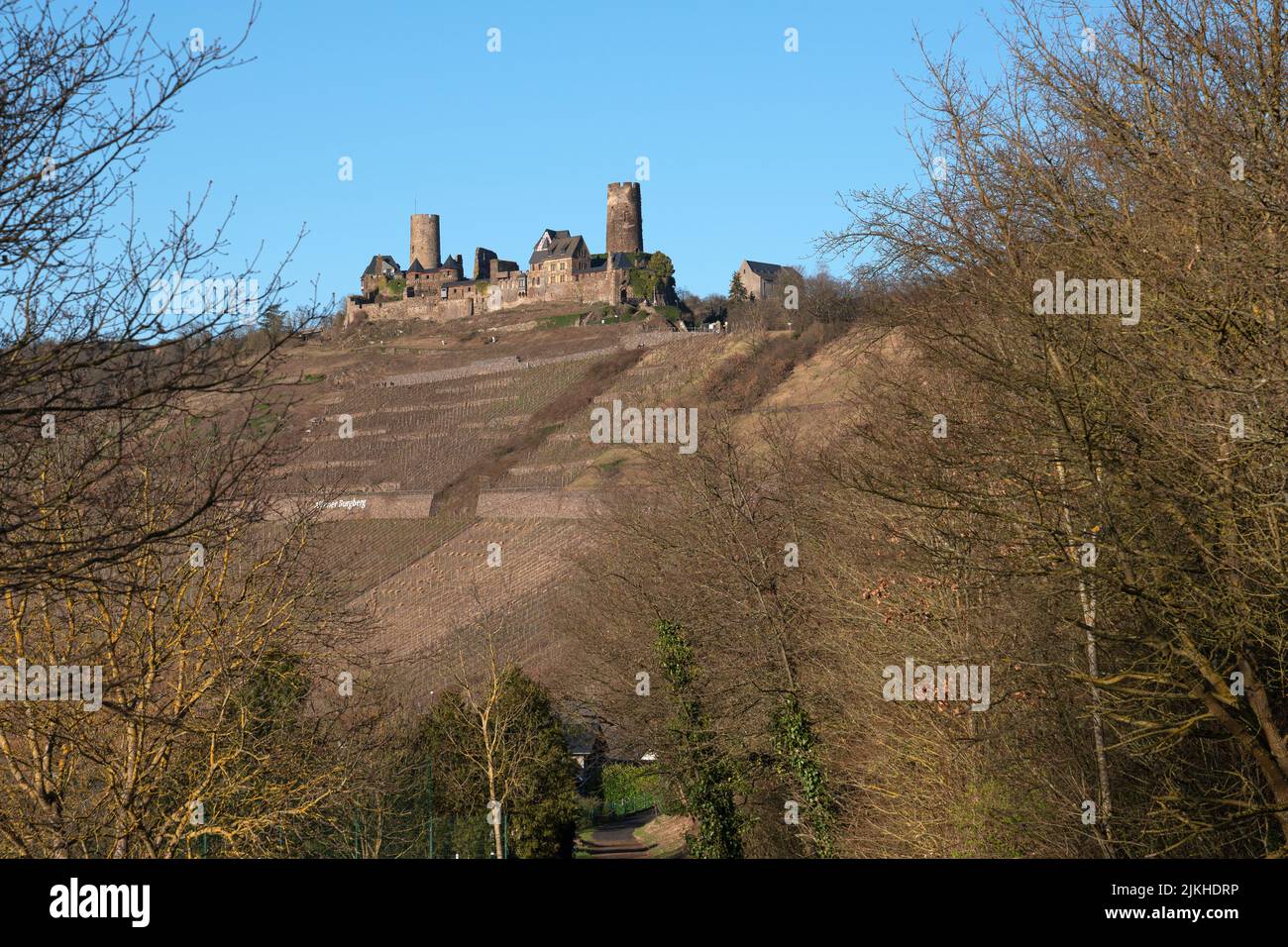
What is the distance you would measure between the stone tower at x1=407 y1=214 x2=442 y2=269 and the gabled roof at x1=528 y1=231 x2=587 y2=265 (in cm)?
1817

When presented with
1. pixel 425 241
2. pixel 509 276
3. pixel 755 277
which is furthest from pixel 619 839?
pixel 425 241

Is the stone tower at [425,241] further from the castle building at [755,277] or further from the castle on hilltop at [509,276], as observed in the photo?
the castle building at [755,277]

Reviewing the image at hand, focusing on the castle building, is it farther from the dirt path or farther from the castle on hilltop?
the dirt path

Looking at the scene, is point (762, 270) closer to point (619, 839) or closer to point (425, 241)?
point (425, 241)

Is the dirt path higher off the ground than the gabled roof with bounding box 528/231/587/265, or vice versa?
the gabled roof with bounding box 528/231/587/265

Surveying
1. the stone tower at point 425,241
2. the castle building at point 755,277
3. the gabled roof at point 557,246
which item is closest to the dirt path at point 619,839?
the castle building at point 755,277

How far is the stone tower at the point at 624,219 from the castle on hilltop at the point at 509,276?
107 mm

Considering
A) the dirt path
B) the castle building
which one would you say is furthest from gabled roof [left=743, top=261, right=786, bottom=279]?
the dirt path

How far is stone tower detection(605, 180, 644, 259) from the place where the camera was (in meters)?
140

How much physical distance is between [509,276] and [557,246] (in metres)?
6.06

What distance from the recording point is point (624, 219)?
462ft

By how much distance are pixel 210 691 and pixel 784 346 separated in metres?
68.3
